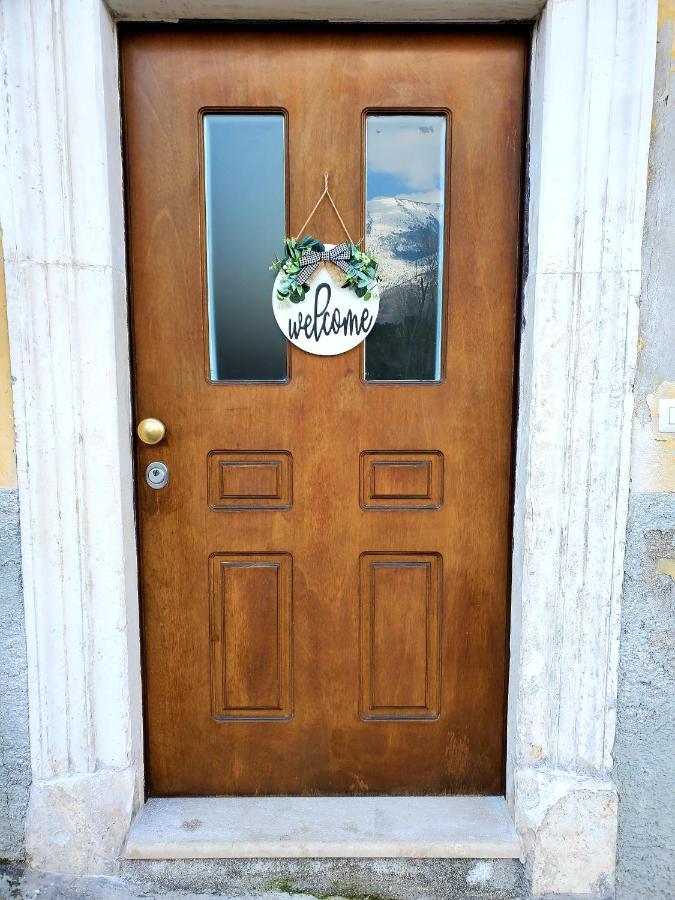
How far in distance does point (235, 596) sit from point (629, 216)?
154cm

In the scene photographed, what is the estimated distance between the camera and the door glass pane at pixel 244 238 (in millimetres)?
1726

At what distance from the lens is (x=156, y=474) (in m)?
1.80

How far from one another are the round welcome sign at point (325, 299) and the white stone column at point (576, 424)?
0.47 metres

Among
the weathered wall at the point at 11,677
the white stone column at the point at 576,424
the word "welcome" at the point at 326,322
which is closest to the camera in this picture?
the white stone column at the point at 576,424

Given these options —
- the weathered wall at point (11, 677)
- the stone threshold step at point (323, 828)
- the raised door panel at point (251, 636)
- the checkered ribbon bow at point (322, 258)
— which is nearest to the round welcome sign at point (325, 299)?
the checkered ribbon bow at point (322, 258)

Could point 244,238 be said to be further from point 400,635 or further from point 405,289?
point 400,635

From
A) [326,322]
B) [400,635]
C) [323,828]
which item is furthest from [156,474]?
[323,828]

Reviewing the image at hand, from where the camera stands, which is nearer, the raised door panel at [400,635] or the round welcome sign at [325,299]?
the round welcome sign at [325,299]

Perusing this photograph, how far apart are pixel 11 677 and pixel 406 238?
1.71 metres

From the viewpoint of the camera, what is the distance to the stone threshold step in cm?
173

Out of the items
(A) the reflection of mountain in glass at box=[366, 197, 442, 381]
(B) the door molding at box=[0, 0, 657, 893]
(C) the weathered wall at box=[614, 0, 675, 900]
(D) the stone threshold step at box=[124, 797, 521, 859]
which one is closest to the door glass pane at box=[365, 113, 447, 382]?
(A) the reflection of mountain in glass at box=[366, 197, 442, 381]

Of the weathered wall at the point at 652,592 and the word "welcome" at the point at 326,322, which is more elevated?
the word "welcome" at the point at 326,322

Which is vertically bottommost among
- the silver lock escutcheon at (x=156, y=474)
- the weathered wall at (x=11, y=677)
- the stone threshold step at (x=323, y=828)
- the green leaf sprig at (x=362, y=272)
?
the stone threshold step at (x=323, y=828)

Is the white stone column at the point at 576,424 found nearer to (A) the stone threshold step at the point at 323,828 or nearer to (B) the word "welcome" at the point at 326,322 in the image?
(A) the stone threshold step at the point at 323,828
